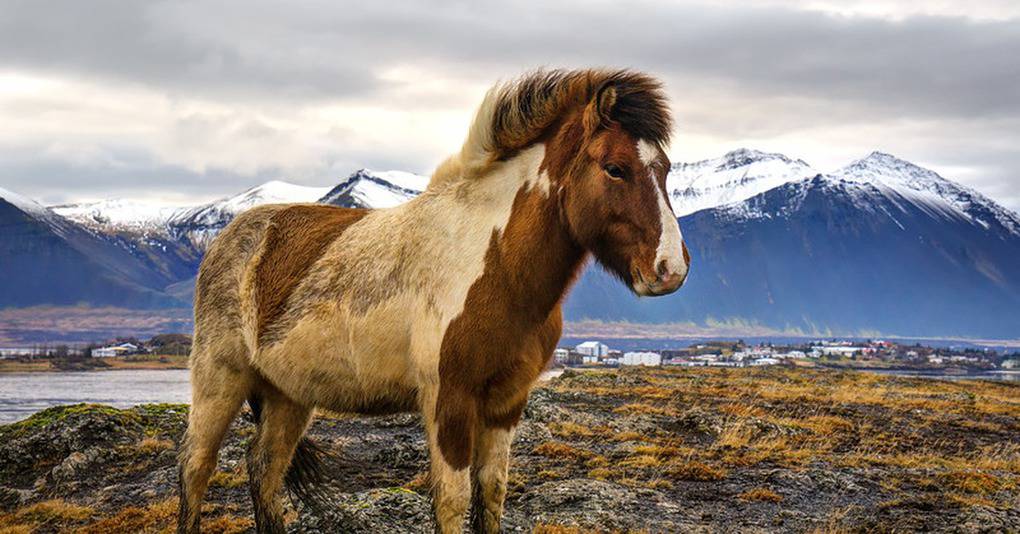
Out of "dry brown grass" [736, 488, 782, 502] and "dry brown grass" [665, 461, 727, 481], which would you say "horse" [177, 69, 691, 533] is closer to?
"dry brown grass" [736, 488, 782, 502]

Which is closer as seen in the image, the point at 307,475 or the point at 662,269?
the point at 662,269

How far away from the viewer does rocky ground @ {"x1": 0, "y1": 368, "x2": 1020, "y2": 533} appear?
10.8 metres

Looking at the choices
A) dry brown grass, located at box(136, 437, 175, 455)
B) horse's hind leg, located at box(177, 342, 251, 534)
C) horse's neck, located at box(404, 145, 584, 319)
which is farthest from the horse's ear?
dry brown grass, located at box(136, 437, 175, 455)

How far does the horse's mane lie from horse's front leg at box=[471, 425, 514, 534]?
2.17 meters

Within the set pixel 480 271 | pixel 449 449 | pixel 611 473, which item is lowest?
pixel 611 473

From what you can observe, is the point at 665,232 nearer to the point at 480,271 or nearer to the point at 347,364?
the point at 480,271

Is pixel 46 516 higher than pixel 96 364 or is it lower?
higher

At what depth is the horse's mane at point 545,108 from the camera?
22.3 ft

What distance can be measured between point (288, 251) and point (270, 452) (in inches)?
82.9

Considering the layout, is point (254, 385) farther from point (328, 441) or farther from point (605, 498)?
point (328, 441)

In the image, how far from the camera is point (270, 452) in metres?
9.08

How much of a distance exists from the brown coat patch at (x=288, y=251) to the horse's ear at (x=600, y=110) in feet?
8.98

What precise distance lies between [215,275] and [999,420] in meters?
25.5

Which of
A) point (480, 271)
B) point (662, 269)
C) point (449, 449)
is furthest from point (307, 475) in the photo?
point (662, 269)
